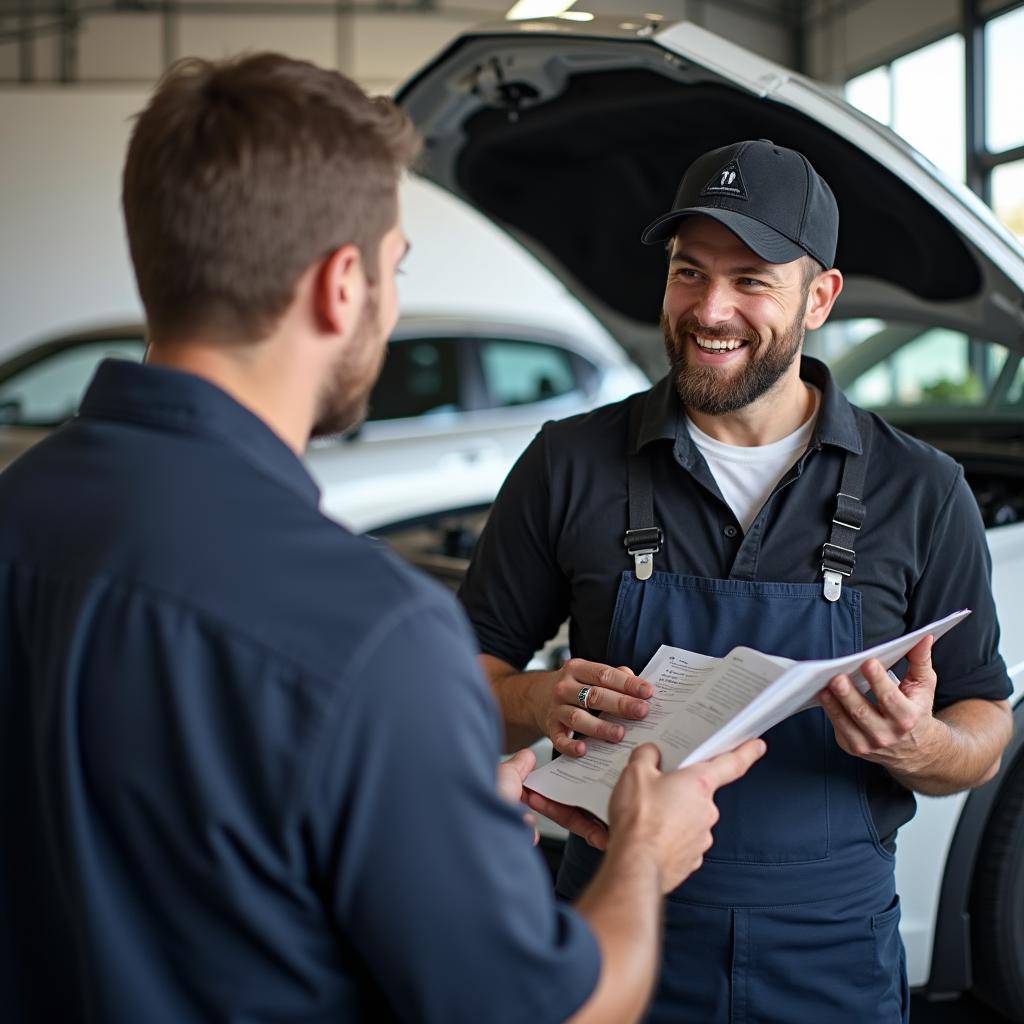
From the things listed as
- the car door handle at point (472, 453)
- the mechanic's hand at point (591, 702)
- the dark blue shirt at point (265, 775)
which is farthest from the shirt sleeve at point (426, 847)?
the car door handle at point (472, 453)

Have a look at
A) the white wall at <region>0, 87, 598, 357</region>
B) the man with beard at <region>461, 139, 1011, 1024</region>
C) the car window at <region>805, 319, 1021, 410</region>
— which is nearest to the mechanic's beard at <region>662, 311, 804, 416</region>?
the man with beard at <region>461, 139, 1011, 1024</region>

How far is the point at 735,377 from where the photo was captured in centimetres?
168

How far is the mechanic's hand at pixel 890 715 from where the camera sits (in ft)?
4.58

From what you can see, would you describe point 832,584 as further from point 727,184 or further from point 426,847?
point 426,847

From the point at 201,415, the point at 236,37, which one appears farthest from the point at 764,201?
the point at 236,37

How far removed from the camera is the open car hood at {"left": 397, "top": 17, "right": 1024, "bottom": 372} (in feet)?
5.96

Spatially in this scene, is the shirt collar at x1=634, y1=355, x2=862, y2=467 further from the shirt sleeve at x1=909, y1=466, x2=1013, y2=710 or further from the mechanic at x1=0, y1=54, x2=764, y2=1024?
the mechanic at x1=0, y1=54, x2=764, y2=1024

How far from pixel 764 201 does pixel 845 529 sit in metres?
0.48

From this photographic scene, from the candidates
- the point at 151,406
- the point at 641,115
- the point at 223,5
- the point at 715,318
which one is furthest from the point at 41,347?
the point at 223,5

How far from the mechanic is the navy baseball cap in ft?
2.58

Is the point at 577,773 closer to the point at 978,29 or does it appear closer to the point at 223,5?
the point at 978,29

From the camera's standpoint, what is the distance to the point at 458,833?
819 millimetres

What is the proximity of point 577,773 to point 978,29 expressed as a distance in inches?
364

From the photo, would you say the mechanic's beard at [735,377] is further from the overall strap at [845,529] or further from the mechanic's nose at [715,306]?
the overall strap at [845,529]
